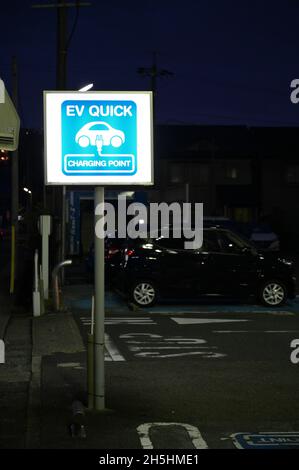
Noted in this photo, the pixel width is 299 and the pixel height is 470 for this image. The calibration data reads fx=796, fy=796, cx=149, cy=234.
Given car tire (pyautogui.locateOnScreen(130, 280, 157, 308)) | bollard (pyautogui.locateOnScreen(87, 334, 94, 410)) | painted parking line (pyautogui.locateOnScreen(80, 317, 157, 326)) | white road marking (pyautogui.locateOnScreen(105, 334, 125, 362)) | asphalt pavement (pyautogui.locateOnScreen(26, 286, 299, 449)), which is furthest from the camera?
car tire (pyautogui.locateOnScreen(130, 280, 157, 308))

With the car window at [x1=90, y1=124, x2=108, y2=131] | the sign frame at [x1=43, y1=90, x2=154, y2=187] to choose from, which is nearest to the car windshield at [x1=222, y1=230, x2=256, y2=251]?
the sign frame at [x1=43, y1=90, x2=154, y2=187]

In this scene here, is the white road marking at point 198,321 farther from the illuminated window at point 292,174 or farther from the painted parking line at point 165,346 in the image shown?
the illuminated window at point 292,174

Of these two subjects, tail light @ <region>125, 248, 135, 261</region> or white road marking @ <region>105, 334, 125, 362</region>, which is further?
tail light @ <region>125, 248, 135, 261</region>

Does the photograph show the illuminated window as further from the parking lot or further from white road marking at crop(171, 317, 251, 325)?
white road marking at crop(171, 317, 251, 325)

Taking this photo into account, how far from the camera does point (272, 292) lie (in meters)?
17.5

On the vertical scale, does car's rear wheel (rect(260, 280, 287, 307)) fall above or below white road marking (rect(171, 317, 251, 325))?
above

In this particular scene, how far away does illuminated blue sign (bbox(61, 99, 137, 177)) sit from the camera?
7883 mm

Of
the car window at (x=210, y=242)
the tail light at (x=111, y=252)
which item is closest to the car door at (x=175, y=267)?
the car window at (x=210, y=242)

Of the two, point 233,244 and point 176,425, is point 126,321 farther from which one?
point 176,425

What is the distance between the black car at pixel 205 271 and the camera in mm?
17094

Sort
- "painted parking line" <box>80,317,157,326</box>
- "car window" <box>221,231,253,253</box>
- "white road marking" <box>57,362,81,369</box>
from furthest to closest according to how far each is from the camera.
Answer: "car window" <box>221,231,253,253</box>
"painted parking line" <box>80,317,157,326</box>
"white road marking" <box>57,362,81,369</box>

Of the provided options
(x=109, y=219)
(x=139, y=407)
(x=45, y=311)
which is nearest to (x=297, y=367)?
(x=139, y=407)

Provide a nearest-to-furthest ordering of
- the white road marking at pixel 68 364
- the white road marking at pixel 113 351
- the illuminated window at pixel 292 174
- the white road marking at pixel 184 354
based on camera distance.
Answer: the white road marking at pixel 68 364
the white road marking at pixel 113 351
the white road marking at pixel 184 354
the illuminated window at pixel 292 174

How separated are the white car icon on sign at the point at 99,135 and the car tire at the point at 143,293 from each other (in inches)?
367
